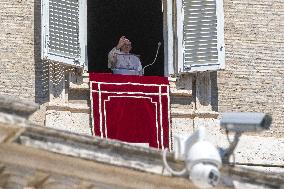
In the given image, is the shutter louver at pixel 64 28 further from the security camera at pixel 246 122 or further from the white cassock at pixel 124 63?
the security camera at pixel 246 122

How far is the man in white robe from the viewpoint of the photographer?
17.5 m

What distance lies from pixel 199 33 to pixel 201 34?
0.12 feet

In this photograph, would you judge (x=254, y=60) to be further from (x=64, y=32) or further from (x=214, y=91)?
(x=64, y=32)

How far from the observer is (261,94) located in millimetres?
17484

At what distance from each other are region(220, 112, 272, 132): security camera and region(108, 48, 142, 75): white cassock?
170 inches

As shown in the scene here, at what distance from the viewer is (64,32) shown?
17.2 metres

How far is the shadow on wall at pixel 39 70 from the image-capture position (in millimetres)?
16766

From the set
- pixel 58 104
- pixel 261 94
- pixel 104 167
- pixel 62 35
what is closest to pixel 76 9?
pixel 62 35

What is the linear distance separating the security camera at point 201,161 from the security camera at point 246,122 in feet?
1.33

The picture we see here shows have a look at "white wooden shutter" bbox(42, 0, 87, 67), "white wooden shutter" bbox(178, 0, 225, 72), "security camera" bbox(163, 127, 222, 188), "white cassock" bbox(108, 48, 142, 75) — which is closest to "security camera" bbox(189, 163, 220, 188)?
"security camera" bbox(163, 127, 222, 188)

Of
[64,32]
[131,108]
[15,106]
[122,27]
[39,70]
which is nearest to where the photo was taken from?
Answer: [15,106]

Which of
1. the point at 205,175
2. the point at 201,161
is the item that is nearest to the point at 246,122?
the point at 201,161

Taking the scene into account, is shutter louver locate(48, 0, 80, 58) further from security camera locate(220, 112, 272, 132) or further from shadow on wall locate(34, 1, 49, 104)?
security camera locate(220, 112, 272, 132)

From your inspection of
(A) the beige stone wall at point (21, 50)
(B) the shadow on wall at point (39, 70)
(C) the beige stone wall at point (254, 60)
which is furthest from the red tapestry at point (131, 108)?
(C) the beige stone wall at point (254, 60)
